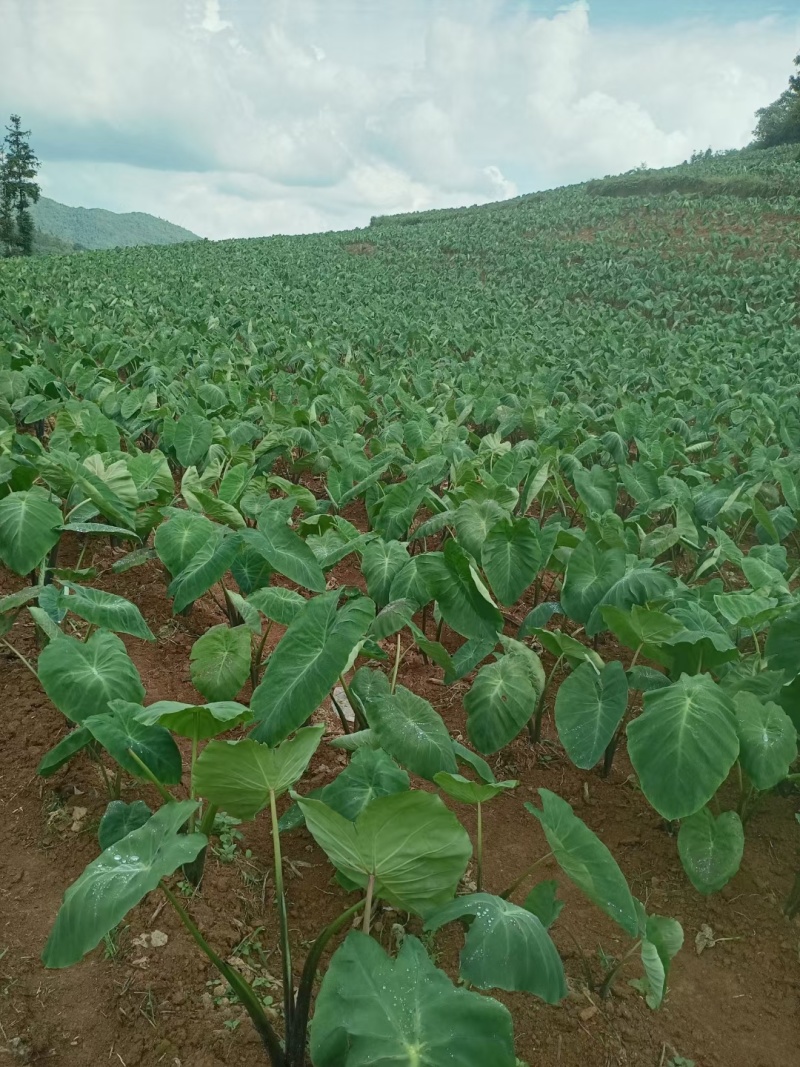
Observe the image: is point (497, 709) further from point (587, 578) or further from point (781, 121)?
point (781, 121)

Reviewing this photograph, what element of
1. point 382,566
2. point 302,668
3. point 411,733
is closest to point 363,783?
point 411,733

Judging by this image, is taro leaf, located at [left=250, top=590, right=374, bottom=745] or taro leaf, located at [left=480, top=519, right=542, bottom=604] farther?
taro leaf, located at [left=480, top=519, right=542, bottom=604]

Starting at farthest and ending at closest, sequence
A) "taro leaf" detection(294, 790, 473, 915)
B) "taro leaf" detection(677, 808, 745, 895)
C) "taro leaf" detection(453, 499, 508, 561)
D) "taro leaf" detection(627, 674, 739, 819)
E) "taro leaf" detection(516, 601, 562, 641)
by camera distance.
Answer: "taro leaf" detection(453, 499, 508, 561), "taro leaf" detection(516, 601, 562, 641), "taro leaf" detection(677, 808, 745, 895), "taro leaf" detection(627, 674, 739, 819), "taro leaf" detection(294, 790, 473, 915)

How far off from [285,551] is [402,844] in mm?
1442

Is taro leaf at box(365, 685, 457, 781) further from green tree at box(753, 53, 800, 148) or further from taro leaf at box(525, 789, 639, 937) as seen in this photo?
green tree at box(753, 53, 800, 148)

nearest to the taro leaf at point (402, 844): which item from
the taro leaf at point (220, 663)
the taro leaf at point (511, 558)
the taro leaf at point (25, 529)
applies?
the taro leaf at point (220, 663)

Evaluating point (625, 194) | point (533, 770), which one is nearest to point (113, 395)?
point (533, 770)

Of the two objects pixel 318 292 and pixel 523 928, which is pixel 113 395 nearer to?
pixel 523 928

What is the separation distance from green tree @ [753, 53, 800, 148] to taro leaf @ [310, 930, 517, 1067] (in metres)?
52.9

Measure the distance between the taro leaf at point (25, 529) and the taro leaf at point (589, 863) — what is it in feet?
6.38

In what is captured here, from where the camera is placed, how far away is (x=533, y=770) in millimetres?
2797

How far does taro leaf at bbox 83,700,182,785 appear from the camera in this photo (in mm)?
1771

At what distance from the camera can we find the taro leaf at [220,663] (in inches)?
89.2

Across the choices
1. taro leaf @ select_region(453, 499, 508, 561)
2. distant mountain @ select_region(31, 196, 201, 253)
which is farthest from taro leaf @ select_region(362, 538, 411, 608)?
distant mountain @ select_region(31, 196, 201, 253)
